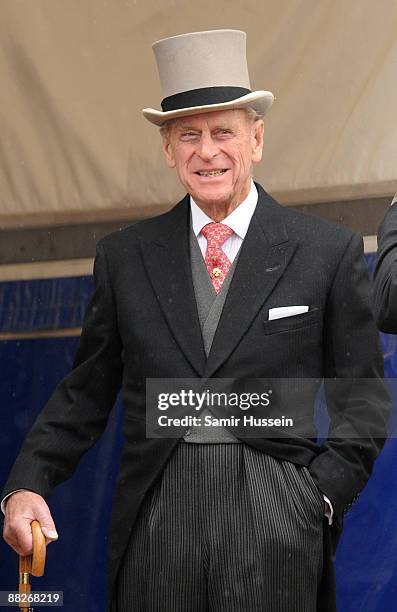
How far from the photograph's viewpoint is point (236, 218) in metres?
3.82

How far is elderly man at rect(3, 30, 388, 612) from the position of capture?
3561 millimetres

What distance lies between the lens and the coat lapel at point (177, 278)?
145 inches

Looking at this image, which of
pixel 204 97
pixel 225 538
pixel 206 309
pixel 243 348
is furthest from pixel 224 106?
pixel 225 538

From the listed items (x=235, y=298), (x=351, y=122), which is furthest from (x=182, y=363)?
(x=351, y=122)

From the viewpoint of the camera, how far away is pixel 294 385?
146 inches

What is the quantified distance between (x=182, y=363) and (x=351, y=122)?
4.30 ft

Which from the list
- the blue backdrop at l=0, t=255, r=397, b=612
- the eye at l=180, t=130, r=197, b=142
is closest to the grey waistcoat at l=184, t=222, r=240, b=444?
the eye at l=180, t=130, r=197, b=142

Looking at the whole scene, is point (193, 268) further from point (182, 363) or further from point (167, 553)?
point (167, 553)

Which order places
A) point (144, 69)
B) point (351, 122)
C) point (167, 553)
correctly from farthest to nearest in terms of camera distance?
point (144, 69) → point (351, 122) → point (167, 553)

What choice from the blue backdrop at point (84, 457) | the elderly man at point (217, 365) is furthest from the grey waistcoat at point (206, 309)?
the blue backdrop at point (84, 457)

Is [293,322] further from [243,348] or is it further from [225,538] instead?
[225,538]

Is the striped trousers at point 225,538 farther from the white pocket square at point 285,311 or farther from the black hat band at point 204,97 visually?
the black hat band at point 204,97

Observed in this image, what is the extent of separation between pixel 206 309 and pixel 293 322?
0.23 meters

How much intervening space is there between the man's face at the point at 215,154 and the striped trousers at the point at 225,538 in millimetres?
668
